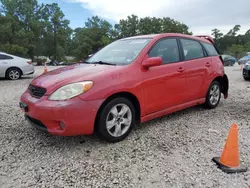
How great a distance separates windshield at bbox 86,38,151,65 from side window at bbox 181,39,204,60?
2.98 ft

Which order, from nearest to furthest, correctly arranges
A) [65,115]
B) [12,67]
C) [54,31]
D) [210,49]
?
[65,115] → [210,49] → [12,67] → [54,31]

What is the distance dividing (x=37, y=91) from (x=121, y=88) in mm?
1181

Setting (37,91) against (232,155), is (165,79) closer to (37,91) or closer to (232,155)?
(232,155)

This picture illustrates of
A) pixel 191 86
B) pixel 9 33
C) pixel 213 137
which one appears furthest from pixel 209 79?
pixel 9 33

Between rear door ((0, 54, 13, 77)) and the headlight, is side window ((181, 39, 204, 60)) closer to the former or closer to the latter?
the headlight

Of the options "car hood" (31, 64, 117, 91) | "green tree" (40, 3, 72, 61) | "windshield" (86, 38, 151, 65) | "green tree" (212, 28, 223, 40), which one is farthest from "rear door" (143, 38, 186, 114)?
"green tree" (212, 28, 223, 40)

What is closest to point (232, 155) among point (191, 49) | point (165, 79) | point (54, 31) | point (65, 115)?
point (165, 79)

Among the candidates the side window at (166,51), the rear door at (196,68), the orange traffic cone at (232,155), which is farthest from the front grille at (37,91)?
the rear door at (196,68)

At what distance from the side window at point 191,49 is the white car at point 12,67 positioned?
8.41 metres

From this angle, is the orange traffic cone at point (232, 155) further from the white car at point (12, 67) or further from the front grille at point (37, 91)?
the white car at point (12, 67)

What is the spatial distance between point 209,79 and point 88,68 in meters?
2.66

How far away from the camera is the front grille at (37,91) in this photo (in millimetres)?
A: 3148

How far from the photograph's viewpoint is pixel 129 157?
299 cm

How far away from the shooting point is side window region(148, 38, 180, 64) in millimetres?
3909
